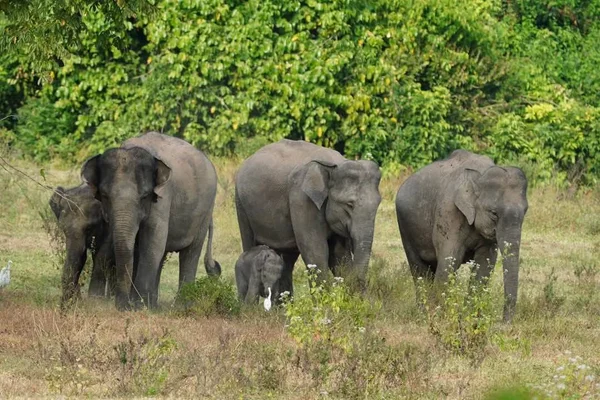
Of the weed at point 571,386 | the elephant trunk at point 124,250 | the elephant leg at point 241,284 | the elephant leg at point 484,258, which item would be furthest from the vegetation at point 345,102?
Answer: the weed at point 571,386

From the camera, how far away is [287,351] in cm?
1114

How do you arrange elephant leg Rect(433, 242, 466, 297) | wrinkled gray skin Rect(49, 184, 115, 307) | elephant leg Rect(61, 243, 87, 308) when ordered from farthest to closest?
elephant leg Rect(433, 242, 466, 297)
wrinkled gray skin Rect(49, 184, 115, 307)
elephant leg Rect(61, 243, 87, 308)

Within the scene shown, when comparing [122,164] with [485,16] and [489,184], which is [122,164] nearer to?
[489,184]

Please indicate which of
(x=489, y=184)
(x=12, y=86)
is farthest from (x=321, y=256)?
(x=12, y=86)

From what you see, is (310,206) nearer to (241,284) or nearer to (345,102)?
(241,284)

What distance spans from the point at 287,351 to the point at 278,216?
5.16 m

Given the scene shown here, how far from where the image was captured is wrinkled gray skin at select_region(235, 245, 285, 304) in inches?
588

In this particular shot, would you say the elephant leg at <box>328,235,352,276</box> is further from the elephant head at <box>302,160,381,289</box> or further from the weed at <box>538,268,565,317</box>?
the weed at <box>538,268,565,317</box>

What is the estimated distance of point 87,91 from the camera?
2628cm

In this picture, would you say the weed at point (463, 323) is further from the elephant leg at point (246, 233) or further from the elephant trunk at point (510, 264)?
the elephant leg at point (246, 233)

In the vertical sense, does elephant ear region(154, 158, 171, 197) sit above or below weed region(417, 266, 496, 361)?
above

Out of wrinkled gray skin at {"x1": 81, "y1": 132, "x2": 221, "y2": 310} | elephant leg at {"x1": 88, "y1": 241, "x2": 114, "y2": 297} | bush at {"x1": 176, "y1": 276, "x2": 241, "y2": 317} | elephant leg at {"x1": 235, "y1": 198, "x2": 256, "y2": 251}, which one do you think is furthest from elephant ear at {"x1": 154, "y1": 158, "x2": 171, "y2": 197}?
elephant leg at {"x1": 235, "y1": 198, "x2": 256, "y2": 251}

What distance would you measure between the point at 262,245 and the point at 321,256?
0.74 meters

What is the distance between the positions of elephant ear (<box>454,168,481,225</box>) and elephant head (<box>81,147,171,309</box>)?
288 cm
